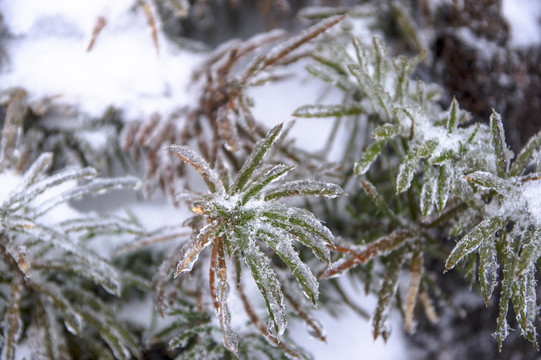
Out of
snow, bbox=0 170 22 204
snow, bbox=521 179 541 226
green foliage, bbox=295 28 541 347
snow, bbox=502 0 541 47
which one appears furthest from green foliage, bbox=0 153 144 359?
snow, bbox=502 0 541 47

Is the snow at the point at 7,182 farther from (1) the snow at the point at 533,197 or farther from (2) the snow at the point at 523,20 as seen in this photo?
(2) the snow at the point at 523,20

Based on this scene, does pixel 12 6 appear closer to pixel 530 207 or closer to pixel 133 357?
pixel 133 357

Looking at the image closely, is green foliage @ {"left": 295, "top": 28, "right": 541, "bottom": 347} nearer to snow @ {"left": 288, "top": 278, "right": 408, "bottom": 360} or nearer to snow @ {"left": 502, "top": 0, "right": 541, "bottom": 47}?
snow @ {"left": 288, "top": 278, "right": 408, "bottom": 360}

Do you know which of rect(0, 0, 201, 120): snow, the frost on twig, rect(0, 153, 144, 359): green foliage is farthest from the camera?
rect(0, 0, 201, 120): snow

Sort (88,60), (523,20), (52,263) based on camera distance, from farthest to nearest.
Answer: (523,20)
(88,60)
(52,263)

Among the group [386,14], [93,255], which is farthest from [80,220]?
[386,14]

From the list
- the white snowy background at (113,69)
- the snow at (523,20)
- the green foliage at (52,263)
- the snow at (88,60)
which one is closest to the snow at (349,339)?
the white snowy background at (113,69)

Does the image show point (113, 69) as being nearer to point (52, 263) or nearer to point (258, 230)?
point (52, 263)

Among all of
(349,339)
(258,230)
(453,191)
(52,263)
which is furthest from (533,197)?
(52,263)
